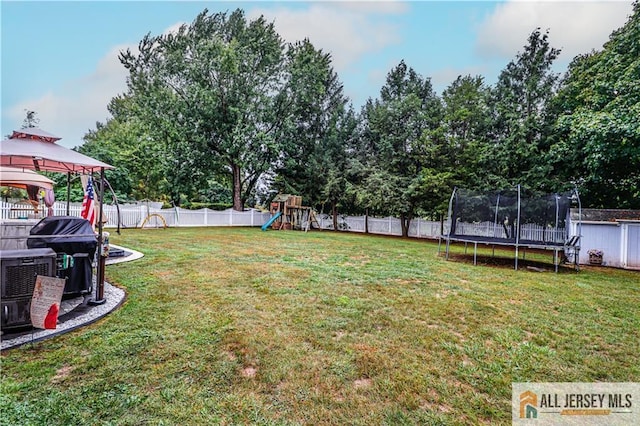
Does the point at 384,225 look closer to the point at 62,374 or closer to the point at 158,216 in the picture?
the point at 158,216

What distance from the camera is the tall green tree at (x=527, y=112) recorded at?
467 inches

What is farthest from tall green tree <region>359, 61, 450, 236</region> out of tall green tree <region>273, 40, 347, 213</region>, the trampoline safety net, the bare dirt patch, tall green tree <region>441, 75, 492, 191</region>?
the bare dirt patch

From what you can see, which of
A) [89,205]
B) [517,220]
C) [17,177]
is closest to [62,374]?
[89,205]

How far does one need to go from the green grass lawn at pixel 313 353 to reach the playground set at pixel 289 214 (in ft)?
37.2

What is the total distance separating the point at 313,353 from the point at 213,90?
53.1 ft

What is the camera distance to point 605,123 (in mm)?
7910

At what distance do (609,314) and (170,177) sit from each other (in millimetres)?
17206

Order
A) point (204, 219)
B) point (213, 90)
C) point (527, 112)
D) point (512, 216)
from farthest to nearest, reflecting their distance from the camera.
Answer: point (204, 219), point (213, 90), point (527, 112), point (512, 216)

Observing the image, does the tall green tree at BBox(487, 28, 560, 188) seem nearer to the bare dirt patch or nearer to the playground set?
the playground set

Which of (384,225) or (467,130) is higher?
(467,130)

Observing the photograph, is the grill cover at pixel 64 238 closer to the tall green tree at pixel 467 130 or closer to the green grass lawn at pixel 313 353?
the green grass lawn at pixel 313 353

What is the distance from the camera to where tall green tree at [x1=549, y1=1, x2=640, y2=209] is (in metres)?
7.98

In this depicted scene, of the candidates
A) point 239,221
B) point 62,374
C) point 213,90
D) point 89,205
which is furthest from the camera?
point 239,221

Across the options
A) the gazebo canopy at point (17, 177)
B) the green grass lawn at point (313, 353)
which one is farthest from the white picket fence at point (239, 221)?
the green grass lawn at point (313, 353)
